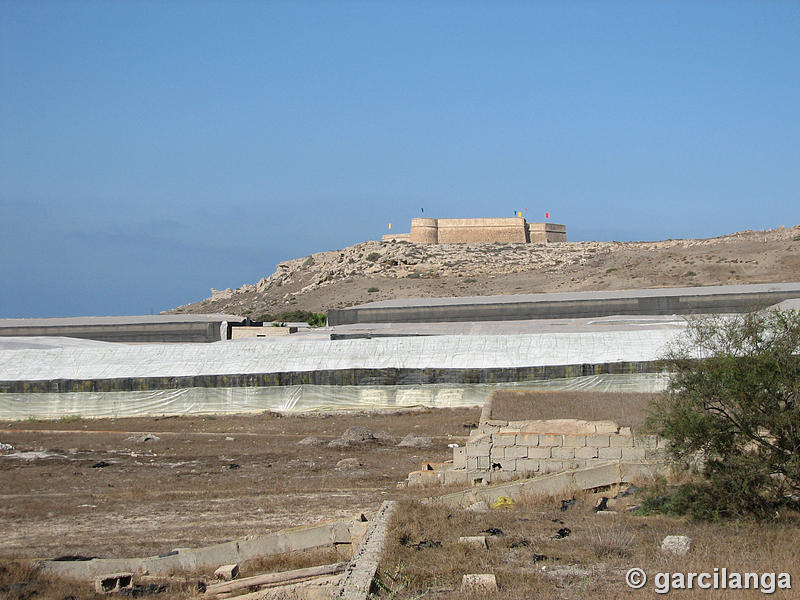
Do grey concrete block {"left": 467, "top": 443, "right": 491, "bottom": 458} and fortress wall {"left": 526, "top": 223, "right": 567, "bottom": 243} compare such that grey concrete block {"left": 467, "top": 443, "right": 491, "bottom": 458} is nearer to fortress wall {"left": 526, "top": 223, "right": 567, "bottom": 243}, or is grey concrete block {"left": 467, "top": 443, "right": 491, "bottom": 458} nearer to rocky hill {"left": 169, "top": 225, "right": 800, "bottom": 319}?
rocky hill {"left": 169, "top": 225, "right": 800, "bottom": 319}

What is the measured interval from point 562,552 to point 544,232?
346 ft

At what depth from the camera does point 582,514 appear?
484 inches

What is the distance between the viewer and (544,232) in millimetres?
113125

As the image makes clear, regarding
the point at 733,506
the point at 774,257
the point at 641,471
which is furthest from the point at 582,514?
the point at 774,257

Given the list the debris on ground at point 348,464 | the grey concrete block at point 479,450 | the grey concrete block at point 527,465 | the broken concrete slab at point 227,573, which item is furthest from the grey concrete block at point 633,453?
the broken concrete slab at point 227,573

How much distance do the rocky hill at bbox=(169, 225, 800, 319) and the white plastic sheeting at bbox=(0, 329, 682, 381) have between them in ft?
141

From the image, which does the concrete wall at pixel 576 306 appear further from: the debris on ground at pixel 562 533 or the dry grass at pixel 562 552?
the debris on ground at pixel 562 533

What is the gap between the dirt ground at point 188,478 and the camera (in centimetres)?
1319

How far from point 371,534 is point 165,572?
267cm

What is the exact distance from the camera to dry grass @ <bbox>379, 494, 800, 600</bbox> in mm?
8414

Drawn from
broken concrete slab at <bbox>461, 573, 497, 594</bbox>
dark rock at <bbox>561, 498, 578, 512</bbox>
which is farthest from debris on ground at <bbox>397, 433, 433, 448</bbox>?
broken concrete slab at <bbox>461, 573, 497, 594</bbox>

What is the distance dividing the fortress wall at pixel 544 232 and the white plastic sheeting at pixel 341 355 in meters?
79.9

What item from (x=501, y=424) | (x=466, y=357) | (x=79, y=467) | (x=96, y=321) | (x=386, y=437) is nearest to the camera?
(x=501, y=424)

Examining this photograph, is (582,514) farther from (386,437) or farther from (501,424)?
(386,437)
